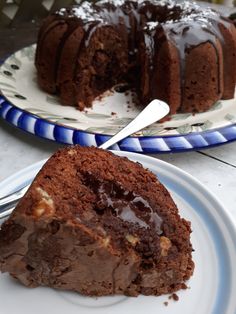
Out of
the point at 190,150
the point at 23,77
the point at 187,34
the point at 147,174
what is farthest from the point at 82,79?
the point at 147,174

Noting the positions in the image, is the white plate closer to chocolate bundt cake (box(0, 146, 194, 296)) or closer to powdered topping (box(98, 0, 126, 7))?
chocolate bundt cake (box(0, 146, 194, 296))

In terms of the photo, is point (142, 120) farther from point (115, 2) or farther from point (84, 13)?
point (115, 2)

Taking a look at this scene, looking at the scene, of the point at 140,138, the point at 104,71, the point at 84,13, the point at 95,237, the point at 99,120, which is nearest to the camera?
the point at 95,237

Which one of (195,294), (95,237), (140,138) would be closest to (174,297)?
(195,294)

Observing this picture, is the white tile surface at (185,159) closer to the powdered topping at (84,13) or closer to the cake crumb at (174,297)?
the cake crumb at (174,297)

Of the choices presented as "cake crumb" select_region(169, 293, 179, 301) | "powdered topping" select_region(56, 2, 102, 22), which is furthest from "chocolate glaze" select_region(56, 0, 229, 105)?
"cake crumb" select_region(169, 293, 179, 301)

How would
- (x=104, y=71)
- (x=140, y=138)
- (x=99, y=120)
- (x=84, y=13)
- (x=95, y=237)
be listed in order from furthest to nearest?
(x=104, y=71)
(x=84, y=13)
(x=99, y=120)
(x=140, y=138)
(x=95, y=237)

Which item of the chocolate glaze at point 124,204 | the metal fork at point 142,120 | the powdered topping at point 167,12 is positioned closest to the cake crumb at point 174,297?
the chocolate glaze at point 124,204
